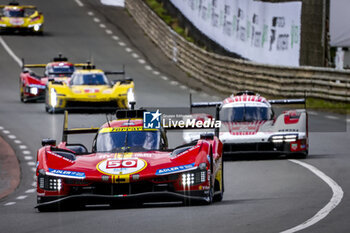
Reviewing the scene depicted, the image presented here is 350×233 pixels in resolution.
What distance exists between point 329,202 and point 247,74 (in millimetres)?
22323

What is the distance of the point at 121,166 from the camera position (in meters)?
12.3

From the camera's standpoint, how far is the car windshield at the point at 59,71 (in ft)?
108

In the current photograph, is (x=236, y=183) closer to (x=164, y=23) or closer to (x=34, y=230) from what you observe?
(x=34, y=230)

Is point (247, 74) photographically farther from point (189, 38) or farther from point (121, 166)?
point (121, 166)

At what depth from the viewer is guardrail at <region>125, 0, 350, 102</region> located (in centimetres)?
3022

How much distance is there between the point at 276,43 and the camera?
108 feet

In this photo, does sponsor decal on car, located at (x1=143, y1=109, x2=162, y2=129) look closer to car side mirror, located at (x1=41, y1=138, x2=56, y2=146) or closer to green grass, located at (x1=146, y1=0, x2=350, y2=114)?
car side mirror, located at (x1=41, y1=138, x2=56, y2=146)

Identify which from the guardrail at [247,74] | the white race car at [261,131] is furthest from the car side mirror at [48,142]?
the guardrail at [247,74]

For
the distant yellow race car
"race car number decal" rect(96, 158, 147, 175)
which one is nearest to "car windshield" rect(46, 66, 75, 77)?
the distant yellow race car

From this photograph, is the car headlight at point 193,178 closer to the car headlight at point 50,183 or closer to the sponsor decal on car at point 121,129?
the car headlight at point 50,183

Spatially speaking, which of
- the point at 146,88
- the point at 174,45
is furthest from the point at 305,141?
the point at 174,45

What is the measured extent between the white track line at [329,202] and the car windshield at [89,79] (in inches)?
468

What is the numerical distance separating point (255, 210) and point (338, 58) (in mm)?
21209

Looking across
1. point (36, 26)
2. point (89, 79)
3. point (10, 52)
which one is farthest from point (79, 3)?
point (89, 79)
